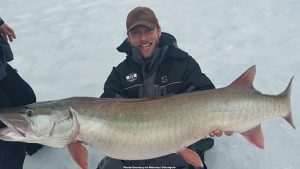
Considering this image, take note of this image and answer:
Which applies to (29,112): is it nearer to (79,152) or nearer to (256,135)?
(79,152)

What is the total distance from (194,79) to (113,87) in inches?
24.0

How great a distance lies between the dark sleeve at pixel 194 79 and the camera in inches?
125

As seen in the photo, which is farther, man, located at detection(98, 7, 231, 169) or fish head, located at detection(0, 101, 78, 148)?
man, located at detection(98, 7, 231, 169)

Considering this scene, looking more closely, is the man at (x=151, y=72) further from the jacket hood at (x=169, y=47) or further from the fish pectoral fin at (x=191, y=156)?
the fish pectoral fin at (x=191, y=156)

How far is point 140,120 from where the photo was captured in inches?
104

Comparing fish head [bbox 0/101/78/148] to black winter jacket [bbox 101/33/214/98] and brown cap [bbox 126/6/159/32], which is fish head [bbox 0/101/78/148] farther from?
brown cap [bbox 126/6/159/32]

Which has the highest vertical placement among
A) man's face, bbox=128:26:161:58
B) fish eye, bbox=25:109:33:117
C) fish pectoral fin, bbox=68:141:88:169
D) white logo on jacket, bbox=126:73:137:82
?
man's face, bbox=128:26:161:58

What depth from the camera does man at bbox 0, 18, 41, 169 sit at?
2961 mm

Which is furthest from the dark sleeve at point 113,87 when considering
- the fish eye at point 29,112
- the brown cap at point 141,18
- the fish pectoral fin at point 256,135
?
the fish pectoral fin at point 256,135

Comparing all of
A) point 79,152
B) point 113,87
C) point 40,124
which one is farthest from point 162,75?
point 40,124

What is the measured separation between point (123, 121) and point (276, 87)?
7.69 ft

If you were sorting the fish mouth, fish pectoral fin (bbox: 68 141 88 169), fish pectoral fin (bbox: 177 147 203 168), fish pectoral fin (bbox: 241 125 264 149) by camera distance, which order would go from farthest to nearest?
1. fish pectoral fin (bbox: 241 125 264 149)
2. fish pectoral fin (bbox: 177 147 203 168)
3. fish pectoral fin (bbox: 68 141 88 169)
4. the fish mouth

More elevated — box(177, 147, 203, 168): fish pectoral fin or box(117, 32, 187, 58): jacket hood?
box(117, 32, 187, 58): jacket hood

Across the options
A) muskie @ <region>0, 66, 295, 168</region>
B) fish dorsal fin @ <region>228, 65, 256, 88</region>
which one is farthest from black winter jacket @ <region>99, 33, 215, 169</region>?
muskie @ <region>0, 66, 295, 168</region>
